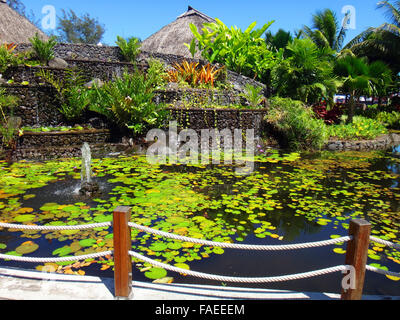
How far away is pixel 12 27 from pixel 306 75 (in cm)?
1421

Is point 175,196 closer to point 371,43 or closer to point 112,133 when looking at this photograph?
point 112,133

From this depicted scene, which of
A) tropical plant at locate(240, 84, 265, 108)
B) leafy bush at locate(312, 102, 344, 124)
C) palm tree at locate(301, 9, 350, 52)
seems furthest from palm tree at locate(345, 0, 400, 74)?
tropical plant at locate(240, 84, 265, 108)

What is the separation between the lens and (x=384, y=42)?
16.9 metres

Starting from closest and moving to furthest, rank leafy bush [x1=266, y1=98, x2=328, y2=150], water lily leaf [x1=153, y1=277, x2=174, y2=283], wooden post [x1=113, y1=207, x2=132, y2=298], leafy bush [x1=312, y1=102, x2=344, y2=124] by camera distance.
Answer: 1. wooden post [x1=113, y1=207, x2=132, y2=298]
2. water lily leaf [x1=153, y1=277, x2=174, y2=283]
3. leafy bush [x1=266, y1=98, x2=328, y2=150]
4. leafy bush [x1=312, y1=102, x2=344, y2=124]

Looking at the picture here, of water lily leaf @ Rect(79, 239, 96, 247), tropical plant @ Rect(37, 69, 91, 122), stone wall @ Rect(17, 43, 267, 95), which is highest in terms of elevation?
stone wall @ Rect(17, 43, 267, 95)

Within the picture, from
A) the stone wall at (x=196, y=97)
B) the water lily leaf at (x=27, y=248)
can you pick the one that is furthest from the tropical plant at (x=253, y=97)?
the water lily leaf at (x=27, y=248)

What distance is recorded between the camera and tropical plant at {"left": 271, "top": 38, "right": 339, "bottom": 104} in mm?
11562

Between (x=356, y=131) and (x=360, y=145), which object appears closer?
(x=360, y=145)

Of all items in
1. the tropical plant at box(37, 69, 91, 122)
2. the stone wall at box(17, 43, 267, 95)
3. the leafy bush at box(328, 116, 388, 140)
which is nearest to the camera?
the tropical plant at box(37, 69, 91, 122)

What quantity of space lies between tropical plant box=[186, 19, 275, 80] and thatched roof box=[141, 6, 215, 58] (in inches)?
139

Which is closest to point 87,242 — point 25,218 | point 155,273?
point 155,273

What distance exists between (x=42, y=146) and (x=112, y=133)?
1.92 m

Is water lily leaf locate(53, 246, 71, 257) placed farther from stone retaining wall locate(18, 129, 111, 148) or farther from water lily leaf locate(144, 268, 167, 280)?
stone retaining wall locate(18, 129, 111, 148)

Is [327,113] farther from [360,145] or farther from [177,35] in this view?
[177,35]
